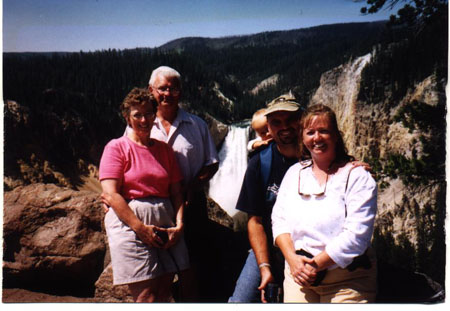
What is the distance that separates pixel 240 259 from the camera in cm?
496

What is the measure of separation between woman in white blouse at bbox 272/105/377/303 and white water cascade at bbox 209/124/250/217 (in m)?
3.05

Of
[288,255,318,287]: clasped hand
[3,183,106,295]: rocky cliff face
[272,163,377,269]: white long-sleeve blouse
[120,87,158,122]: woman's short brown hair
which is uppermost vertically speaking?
[120,87,158,122]: woman's short brown hair

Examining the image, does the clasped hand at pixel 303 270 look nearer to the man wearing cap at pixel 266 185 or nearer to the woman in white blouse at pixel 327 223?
the woman in white blouse at pixel 327 223

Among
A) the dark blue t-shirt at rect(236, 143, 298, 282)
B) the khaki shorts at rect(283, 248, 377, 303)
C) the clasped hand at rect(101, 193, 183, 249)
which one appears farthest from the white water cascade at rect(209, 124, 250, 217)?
the khaki shorts at rect(283, 248, 377, 303)

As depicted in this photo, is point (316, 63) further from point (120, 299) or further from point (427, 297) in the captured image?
point (120, 299)

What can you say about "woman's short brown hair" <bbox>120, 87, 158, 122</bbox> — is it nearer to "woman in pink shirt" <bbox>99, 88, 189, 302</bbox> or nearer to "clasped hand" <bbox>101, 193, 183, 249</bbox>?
"woman in pink shirt" <bbox>99, 88, 189, 302</bbox>

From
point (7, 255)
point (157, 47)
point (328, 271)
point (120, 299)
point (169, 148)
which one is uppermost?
point (157, 47)

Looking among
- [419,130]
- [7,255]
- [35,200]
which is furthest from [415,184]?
[7,255]

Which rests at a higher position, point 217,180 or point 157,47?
point 157,47

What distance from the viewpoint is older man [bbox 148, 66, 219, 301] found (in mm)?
3631

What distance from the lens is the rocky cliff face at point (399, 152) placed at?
4.54 metres

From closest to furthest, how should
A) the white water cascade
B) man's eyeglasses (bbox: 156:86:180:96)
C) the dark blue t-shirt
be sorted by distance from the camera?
the dark blue t-shirt → man's eyeglasses (bbox: 156:86:180:96) → the white water cascade
